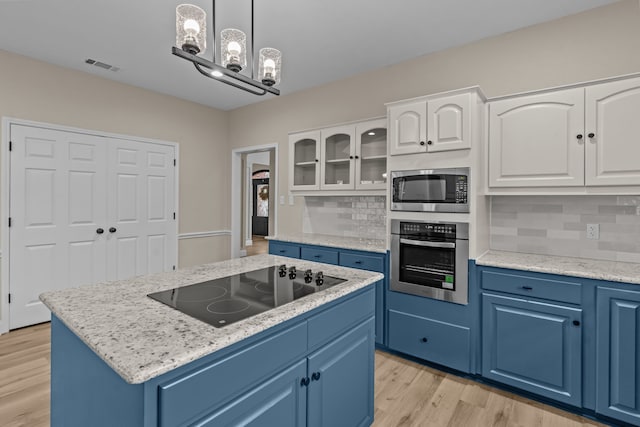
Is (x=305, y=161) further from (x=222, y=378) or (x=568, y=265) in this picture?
(x=222, y=378)

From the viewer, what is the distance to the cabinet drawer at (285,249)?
11.1 ft

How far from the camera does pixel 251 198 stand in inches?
369

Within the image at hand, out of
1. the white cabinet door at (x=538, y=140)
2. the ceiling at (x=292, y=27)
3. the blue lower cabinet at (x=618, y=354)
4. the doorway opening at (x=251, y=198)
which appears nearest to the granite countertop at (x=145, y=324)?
the blue lower cabinet at (x=618, y=354)

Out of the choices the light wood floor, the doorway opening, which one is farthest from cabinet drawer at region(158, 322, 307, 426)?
the doorway opening

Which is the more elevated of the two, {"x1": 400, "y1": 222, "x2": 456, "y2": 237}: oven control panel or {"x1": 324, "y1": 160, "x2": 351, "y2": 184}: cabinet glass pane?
{"x1": 324, "y1": 160, "x2": 351, "y2": 184}: cabinet glass pane

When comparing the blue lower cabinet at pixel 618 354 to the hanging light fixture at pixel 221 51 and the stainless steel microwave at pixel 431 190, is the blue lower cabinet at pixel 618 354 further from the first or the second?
the hanging light fixture at pixel 221 51

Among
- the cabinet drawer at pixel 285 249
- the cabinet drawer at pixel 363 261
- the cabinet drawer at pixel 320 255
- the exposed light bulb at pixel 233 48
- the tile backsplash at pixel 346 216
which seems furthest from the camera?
the tile backsplash at pixel 346 216

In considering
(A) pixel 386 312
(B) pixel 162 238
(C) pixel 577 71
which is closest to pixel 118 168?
(B) pixel 162 238

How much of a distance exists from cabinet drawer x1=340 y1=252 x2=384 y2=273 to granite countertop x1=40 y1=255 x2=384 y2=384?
3.93ft

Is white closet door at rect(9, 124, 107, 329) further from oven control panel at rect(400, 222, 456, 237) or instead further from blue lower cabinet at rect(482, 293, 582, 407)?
blue lower cabinet at rect(482, 293, 582, 407)

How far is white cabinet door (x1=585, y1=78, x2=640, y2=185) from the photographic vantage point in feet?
6.66

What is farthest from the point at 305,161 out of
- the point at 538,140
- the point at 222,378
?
the point at 222,378

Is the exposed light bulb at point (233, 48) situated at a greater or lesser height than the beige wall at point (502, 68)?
lesser

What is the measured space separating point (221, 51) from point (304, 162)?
208 cm
